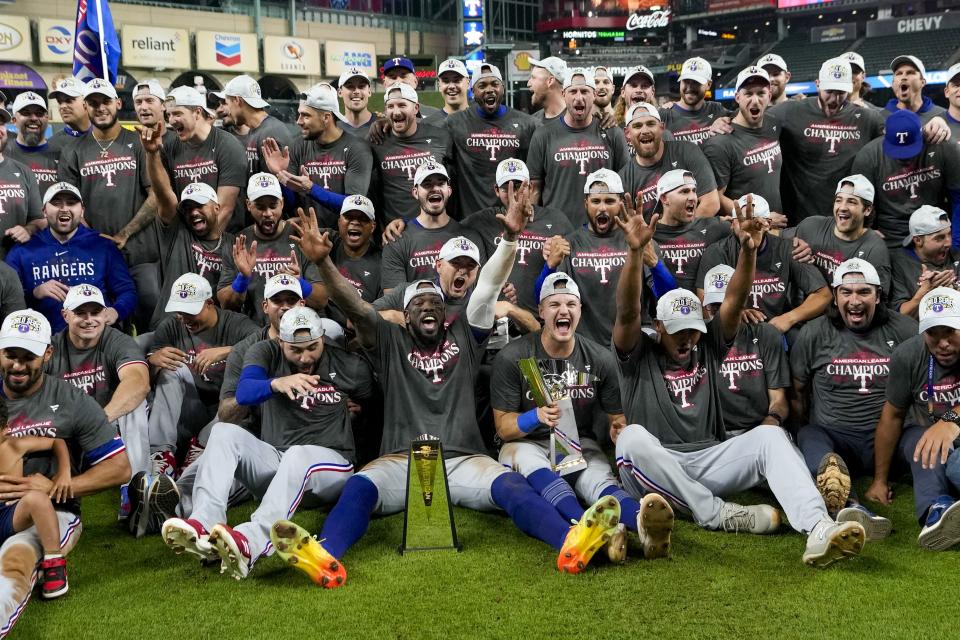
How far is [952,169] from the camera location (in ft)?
25.4

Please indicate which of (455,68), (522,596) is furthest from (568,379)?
(455,68)

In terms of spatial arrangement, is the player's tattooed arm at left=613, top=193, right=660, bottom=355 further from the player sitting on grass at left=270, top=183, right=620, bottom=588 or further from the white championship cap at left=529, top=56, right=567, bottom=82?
the white championship cap at left=529, top=56, right=567, bottom=82

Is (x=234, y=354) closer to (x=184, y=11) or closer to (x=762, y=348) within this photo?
(x=762, y=348)

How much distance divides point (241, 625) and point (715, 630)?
2196mm

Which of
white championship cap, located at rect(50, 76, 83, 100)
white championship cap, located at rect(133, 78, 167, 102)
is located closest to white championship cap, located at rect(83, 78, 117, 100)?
white championship cap, located at rect(50, 76, 83, 100)

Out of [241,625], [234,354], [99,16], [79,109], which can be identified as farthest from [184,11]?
[241,625]

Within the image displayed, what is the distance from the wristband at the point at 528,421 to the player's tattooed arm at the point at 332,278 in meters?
1.09

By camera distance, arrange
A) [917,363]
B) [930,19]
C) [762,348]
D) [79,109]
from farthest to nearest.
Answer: [930,19] < [79,109] < [762,348] < [917,363]

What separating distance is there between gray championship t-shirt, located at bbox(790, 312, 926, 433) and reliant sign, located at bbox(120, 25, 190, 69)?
31.9 m

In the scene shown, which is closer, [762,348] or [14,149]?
[762,348]

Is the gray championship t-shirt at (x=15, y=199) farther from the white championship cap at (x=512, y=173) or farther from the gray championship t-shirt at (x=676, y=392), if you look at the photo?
the gray championship t-shirt at (x=676, y=392)

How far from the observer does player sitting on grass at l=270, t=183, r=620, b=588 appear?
18.4 ft

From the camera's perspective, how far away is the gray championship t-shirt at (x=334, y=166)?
26.7 ft

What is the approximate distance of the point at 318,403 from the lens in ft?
20.7
